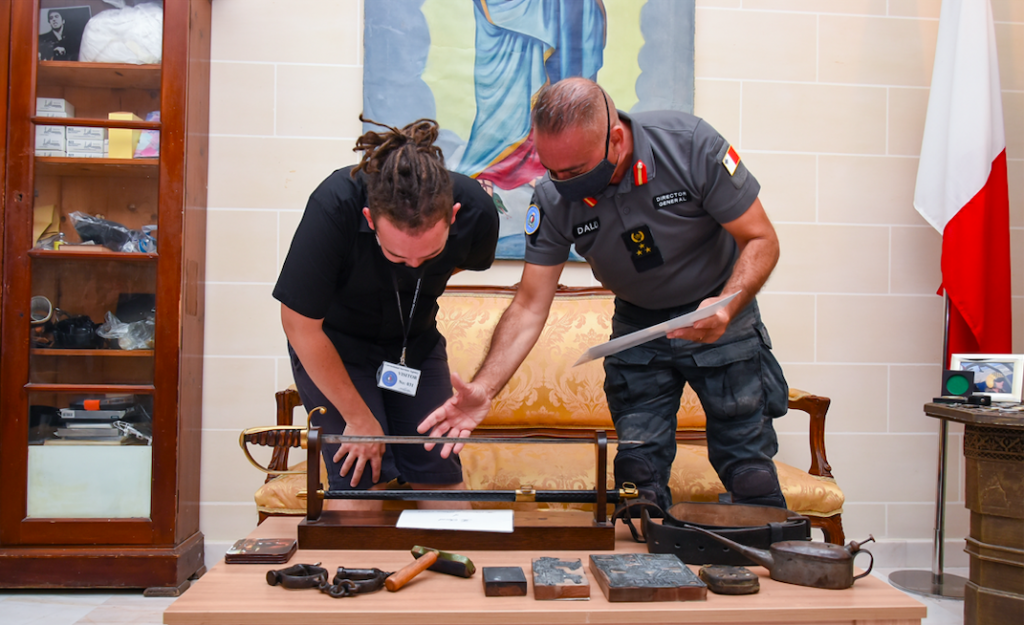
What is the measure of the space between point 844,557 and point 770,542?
135 millimetres

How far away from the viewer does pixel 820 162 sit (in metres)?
2.76

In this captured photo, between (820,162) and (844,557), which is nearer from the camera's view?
(844,557)

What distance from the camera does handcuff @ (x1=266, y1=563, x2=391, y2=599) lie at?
1.00m

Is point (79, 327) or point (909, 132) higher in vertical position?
point (909, 132)

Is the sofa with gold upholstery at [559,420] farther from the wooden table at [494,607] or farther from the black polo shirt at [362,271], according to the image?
the wooden table at [494,607]

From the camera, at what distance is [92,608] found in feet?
6.97

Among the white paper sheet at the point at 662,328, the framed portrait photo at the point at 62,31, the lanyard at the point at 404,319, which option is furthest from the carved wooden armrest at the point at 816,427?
the framed portrait photo at the point at 62,31

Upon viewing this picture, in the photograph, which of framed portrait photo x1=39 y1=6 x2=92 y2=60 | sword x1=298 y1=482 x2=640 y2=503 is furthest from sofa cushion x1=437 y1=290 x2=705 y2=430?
framed portrait photo x1=39 y1=6 x2=92 y2=60

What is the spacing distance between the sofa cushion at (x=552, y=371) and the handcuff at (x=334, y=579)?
4.48 feet

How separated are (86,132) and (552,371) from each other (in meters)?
1.85

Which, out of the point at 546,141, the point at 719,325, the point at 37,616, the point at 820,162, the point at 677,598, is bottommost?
the point at 37,616

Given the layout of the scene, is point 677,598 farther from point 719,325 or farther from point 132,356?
point 132,356

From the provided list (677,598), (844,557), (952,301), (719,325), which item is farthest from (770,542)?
(952,301)

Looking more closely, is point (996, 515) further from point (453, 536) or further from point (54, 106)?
→ point (54, 106)
